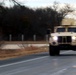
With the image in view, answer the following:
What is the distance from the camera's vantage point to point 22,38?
70.1 m

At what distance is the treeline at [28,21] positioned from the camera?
221ft

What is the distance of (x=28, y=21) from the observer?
247 ft

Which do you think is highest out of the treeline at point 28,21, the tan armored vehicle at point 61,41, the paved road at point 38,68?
the treeline at point 28,21

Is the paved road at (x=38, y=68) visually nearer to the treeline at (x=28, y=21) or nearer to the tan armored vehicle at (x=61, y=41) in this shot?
the tan armored vehicle at (x=61, y=41)

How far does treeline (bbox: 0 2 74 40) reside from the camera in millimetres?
67469

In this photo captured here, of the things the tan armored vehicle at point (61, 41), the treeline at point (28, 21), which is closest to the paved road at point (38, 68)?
the tan armored vehicle at point (61, 41)

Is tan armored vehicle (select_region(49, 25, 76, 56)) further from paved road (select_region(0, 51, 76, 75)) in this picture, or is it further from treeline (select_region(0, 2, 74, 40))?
treeline (select_region(0, 2, 74, 40))

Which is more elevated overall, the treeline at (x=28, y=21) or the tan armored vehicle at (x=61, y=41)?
the treeline at (x=28, y=21)

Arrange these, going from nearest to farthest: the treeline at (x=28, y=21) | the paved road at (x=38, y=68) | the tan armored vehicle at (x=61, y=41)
→ the paved road at (x=38, y=68), the tan armored vehicle at (x=61, y=41), the treeline at (x=28, y=21)

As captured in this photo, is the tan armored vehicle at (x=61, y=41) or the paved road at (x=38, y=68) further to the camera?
the tan armored vehicle at (x=61, y=41)

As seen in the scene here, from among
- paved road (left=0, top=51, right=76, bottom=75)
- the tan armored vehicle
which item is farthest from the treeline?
paved road (left=0, top=51, right=76, bottom=75)

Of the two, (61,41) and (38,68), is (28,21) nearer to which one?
(61,41)

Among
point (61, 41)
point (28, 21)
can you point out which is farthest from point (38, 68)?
point (28, 21)

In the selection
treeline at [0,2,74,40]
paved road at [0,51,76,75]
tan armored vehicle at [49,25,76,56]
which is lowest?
paved road at [0,51,76,75]
